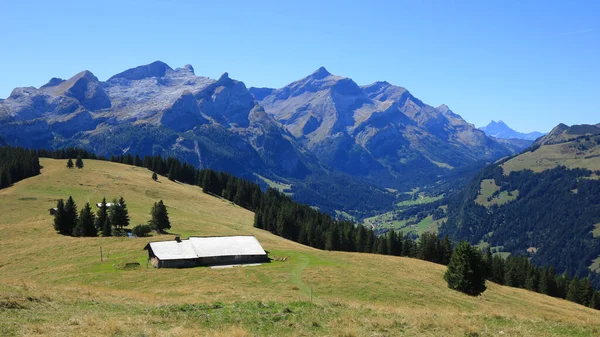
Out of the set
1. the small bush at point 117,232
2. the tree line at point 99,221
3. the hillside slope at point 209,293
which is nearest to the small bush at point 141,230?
the tree line at point 99,221

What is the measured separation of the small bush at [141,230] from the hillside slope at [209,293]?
23.4ft

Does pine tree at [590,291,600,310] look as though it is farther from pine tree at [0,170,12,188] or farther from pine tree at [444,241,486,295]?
pine tree at [0,170,12,188]

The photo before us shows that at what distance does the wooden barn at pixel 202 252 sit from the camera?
67625 mm

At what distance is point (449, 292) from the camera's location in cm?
5738

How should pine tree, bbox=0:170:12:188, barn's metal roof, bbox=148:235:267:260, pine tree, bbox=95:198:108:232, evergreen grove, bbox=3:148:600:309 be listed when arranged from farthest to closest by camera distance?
pine tree, bbox=0:170:12:188
evergreen grove, bbox=3:148:600:309
pine tree, bbox=95:198:108:232
barn's metal roof, bbox=148:235:267:260

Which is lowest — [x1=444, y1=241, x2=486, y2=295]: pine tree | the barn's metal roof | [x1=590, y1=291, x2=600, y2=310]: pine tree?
[x1=590, y1=291, x2=600, y2=310]: pine tree

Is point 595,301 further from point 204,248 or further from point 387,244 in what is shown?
point 204,248

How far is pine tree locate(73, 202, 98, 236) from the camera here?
8512 cm

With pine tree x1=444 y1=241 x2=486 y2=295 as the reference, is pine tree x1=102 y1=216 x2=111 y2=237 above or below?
below

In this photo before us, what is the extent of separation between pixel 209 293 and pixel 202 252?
1157 inches

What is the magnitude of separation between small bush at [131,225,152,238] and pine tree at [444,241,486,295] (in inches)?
2437

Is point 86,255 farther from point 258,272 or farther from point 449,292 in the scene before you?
point 449,292

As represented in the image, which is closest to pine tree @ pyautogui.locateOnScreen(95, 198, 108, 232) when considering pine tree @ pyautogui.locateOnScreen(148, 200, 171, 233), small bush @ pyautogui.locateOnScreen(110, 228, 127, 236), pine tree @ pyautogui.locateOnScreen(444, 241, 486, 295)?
small bush @ pyautogui.locateOnScreen(110, 228, 127, 236)

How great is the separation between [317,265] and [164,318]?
42.9 meters
